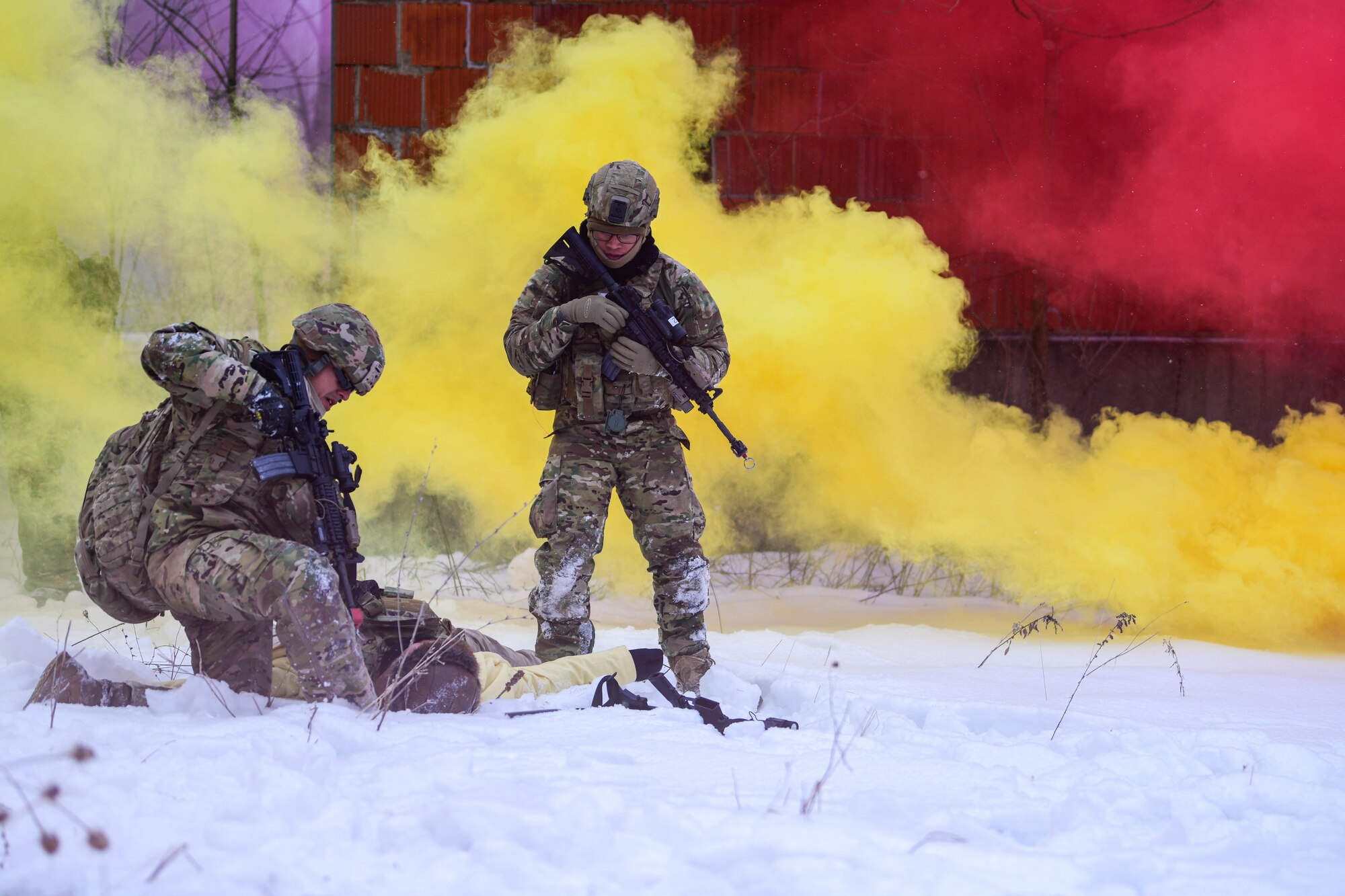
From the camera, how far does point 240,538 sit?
295 centimetres

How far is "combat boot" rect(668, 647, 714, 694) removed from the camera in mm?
3898

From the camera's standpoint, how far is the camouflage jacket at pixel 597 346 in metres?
3.96

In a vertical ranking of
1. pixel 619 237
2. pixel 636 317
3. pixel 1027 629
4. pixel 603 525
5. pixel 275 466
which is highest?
pixel 619 237

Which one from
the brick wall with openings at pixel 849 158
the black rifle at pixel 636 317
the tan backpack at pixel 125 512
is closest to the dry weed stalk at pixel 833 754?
the black rifle at pixel 636 317

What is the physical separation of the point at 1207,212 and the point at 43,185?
21.8 feet

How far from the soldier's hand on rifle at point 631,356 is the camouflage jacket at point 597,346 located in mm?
54

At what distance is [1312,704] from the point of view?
12.9ft

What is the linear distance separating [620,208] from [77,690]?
7.29 feet

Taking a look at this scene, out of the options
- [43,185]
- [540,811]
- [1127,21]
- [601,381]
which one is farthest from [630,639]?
[1127,21]

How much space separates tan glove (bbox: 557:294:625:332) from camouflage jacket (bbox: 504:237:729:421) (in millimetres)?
74

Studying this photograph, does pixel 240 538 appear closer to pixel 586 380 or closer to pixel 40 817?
pixel 40 817

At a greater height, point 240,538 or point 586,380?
point 586,380

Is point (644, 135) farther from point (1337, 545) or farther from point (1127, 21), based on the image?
point (1337, 545)

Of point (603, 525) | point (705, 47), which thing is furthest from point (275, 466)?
point (705, 47)
